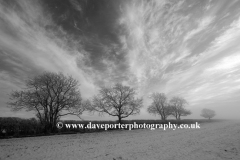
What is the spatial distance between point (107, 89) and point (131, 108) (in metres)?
9.20

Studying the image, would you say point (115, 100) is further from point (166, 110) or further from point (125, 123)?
point (166, 110)

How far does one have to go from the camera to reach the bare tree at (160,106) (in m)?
56.4

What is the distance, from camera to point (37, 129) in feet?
66.2

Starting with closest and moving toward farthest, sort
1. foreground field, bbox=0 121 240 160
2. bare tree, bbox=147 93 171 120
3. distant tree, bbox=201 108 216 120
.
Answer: foreground field, bbox=0 121 240 160 < bare tree, bbox=147 93 171 120 < distant tree, bbox=201 108 216 120

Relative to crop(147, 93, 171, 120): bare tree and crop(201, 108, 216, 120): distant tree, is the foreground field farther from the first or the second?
crop(201, 108, 216, 120): distant tree

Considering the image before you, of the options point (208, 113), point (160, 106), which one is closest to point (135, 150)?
point (160, 106)

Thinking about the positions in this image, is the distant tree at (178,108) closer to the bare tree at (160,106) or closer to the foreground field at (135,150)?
the bare tree at (160,106)

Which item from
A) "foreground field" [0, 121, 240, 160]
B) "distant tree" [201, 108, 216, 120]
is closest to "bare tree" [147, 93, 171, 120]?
"foreground field" [0, 121, 240, 160]

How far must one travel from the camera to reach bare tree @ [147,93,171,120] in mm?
56359

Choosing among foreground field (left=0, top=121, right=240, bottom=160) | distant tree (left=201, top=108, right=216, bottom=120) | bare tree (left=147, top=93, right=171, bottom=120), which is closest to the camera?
foreground field (left=0, top=121, right=240, bottom=160)

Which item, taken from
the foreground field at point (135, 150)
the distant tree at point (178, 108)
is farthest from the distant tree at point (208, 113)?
the foreground field at point (135, 150)

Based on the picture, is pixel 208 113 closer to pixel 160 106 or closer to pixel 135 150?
pixel 160 106

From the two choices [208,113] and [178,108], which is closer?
[178,108]

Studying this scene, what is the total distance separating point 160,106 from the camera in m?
57.1
